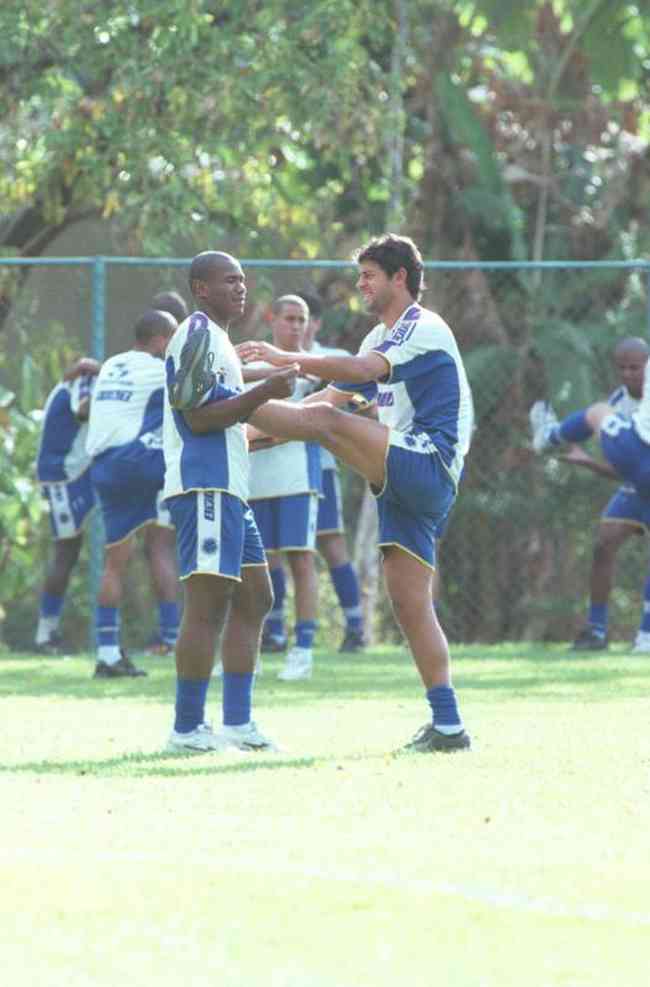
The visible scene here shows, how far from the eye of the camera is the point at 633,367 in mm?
14062

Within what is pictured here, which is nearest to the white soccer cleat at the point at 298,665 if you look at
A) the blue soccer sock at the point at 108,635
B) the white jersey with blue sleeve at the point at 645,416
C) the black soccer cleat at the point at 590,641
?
the blue soccer sock at the point at 108,635

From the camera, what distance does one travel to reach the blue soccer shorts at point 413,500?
8133 mm

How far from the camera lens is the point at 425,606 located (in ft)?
27.4

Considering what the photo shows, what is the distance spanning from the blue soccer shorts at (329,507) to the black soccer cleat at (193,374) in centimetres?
623

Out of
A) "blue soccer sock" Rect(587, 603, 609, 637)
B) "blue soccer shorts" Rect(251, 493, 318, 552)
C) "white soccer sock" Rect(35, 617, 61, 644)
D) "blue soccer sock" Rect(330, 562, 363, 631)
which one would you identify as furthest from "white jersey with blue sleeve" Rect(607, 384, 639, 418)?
"white soccer sock" Rect(35, 617, 61, 644)

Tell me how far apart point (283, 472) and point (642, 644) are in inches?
121

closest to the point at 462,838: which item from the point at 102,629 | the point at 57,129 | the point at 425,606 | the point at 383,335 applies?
the point at 425,606

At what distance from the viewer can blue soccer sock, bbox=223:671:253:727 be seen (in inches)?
338

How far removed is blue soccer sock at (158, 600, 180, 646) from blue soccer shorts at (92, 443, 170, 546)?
0.98m

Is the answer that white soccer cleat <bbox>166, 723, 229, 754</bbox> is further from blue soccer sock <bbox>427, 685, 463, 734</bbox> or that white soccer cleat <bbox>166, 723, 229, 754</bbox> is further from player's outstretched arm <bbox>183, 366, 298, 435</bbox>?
player's outstretched arm <bbox>183, 366, 298, 435</bbox>

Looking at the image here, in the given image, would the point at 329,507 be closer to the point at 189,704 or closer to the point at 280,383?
the point at 189,704

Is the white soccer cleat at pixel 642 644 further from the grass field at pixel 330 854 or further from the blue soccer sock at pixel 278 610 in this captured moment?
the grass field at pixel 330 854

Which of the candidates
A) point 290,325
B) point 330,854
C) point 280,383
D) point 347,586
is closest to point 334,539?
point 347,586

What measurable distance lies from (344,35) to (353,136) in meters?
0.87
